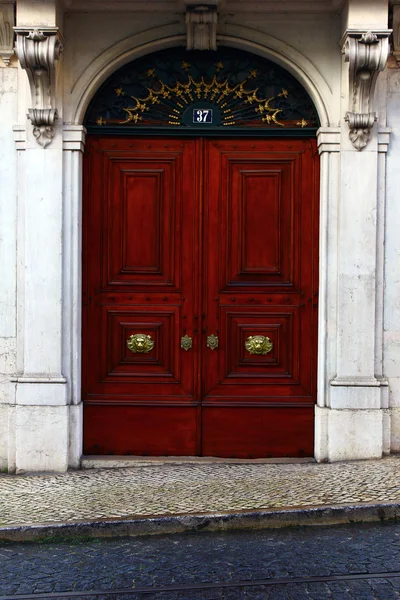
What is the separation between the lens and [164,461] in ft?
27.4

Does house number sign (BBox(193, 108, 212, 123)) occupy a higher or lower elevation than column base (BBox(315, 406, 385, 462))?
higher

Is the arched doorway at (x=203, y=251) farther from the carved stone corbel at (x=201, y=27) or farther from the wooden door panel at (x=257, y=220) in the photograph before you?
the carved stone corbel at (x=201, y=27)

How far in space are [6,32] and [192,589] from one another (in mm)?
5641

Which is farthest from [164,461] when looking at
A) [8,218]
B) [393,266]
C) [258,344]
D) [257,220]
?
[393,266]

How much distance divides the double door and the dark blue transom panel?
200 millimetres

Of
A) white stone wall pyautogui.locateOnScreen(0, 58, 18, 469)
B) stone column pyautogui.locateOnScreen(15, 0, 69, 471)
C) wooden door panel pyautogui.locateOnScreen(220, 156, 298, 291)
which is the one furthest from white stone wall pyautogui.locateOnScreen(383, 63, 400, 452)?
white stone wall pyautogui.locateOnScreen(0, 58, 18, 469)

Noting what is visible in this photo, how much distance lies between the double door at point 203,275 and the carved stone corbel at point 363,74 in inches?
20.9

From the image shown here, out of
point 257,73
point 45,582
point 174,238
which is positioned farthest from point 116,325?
point 45,582

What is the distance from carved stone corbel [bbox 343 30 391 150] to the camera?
25.2 feet

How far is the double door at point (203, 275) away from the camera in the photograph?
8.46 m

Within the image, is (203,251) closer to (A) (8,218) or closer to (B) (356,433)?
(A) (8,218)

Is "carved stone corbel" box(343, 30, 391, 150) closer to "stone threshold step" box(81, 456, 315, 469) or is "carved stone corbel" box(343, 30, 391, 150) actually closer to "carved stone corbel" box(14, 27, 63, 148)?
"carved stone corbel" box(14, 27, 63, 148)

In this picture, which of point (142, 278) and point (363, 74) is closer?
point (363, 74)

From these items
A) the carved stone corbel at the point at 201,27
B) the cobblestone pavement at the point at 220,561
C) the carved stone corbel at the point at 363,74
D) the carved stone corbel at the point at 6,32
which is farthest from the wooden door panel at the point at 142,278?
the cobblestone pavement at the point at 220,561
